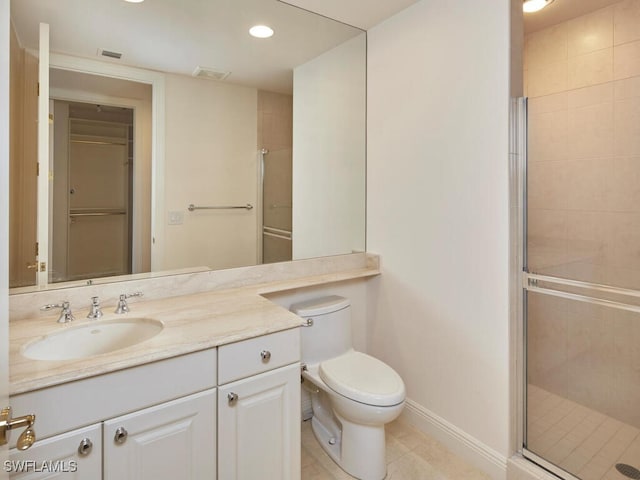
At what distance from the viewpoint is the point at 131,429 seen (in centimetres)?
115

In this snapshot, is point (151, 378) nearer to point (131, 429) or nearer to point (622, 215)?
point (131, 429)

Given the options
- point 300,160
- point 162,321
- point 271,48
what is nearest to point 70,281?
point 162,321

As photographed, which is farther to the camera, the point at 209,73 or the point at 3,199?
the point at 209,73

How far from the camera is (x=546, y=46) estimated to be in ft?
8.16

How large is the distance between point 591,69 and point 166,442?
2.96 m

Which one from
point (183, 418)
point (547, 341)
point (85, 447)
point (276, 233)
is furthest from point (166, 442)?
point (547, 341)

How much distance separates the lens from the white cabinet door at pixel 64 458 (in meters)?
1.00

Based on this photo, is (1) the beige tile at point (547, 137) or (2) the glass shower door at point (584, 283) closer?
(2) the glass shower door at point (584, 283)

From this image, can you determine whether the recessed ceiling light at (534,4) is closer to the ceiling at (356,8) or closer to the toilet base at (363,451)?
the ceiling at (356,8)

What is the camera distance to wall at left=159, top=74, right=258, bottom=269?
1896 millimetres

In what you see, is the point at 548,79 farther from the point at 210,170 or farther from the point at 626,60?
the point at 210,170

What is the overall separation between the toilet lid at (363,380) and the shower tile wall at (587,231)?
661 mm

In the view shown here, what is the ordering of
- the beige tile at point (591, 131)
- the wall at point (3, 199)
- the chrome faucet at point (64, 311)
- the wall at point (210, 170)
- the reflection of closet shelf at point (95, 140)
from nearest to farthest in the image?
the wall at point (3, 199) < the chrome faucet at point (64, 311) < the beige tile at point (591, 131) < the reflection of closet shelf at point (95, 140) < the wall at point (210, 170)

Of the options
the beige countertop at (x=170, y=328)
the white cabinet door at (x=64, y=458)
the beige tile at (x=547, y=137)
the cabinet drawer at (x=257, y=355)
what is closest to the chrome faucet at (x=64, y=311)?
the beige countertop at (x=170, y=328)
